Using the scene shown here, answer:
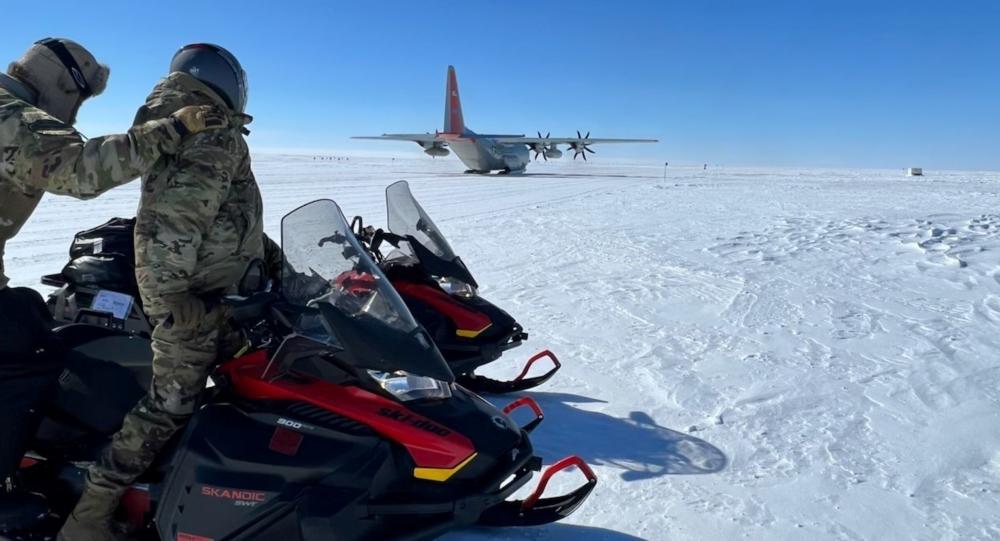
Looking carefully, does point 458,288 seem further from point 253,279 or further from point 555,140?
point 555,140

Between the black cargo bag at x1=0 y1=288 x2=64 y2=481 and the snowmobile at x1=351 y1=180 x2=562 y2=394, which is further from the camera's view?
the snowmobile at x1=351 y1=180 x2=562 y2=394

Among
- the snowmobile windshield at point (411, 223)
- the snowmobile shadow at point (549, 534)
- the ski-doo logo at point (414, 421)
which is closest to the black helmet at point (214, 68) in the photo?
the ski-doo logo at point (414, 421)

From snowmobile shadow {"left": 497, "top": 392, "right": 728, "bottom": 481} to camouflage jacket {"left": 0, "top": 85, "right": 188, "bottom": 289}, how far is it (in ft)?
8.28

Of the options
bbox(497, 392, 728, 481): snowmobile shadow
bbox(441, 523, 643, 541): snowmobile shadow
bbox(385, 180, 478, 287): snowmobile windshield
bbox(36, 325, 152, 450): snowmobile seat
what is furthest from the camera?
bbox(385, 180, 478, 287): snowmobile windshield

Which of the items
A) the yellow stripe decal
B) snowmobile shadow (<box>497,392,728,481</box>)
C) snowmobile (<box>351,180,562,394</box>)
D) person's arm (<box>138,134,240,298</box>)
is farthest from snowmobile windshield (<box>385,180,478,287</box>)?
the yellow stripe decal

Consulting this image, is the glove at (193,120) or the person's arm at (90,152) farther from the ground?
the glove at (193,120)

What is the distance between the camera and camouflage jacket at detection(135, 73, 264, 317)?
2.50 metres

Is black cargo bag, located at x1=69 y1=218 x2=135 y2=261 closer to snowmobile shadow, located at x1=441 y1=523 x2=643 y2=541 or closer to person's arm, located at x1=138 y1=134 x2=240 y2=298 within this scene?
person's arm, located at x1=138 y1=134 x2=240 y2=298

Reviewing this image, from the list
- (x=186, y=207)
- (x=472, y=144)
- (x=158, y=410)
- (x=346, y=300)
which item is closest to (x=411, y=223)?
(x=346, y=300)

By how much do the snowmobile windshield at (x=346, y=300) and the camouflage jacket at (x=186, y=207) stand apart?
10.9 inches

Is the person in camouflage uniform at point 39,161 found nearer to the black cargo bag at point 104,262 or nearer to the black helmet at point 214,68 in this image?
the black helmet at point 214,68

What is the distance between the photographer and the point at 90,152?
7.46 feet

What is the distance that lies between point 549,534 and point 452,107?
40063 millimetres

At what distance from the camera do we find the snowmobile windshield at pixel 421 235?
4762mm
